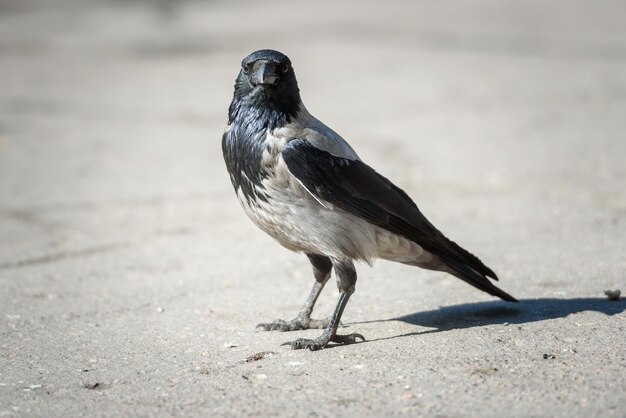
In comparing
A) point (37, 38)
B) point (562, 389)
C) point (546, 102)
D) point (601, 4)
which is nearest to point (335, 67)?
point (546, 102)

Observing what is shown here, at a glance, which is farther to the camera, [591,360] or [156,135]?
[156,135]

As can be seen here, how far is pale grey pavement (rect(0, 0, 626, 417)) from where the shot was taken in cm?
408

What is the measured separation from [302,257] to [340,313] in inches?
73.0

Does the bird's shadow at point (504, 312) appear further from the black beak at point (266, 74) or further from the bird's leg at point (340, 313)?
the black beak at point (266, 74)

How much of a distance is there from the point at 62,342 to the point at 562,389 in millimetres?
2533

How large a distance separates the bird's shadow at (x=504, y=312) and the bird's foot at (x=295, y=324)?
0.20 metres

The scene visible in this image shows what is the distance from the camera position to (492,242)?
256 inches

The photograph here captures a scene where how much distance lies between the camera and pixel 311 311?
199 inches

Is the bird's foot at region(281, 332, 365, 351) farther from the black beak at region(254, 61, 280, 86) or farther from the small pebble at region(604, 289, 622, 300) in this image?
the small pebble at region(604, 289, 622, 300)

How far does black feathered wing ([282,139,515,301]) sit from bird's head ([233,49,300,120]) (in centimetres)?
26

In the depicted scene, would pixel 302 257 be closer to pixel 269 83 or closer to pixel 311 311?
pixel 311 311

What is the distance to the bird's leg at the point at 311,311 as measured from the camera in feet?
16.4

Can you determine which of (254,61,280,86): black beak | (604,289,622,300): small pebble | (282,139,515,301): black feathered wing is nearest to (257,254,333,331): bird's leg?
(282,139,515,301): black feathered wing

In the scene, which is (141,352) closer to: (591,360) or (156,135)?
(591,360)
